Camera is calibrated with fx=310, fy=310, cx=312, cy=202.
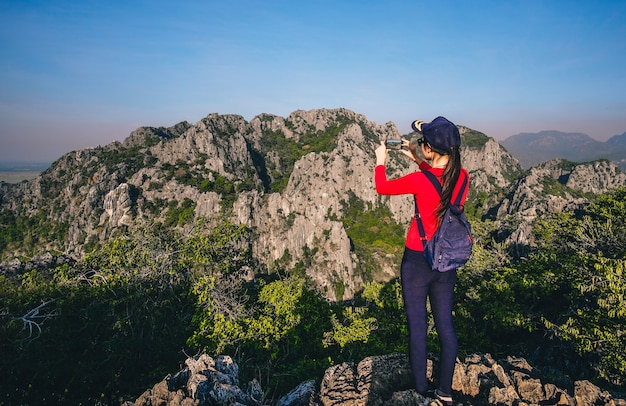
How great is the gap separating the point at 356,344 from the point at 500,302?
6971mm

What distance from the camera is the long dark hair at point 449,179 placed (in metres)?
2.79

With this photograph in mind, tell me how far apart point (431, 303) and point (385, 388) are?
158 centimetres

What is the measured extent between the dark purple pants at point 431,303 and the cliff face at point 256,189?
167 feet

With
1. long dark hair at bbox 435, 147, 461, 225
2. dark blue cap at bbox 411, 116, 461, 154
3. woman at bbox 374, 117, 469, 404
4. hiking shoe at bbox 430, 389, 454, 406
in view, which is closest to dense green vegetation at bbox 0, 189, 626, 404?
hiking shoe at bbox 430, 389, 454, 406

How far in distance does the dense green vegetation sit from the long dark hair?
15.0 feet

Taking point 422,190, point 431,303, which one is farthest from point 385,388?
point 422,190

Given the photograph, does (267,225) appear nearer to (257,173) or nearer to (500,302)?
(257,173)

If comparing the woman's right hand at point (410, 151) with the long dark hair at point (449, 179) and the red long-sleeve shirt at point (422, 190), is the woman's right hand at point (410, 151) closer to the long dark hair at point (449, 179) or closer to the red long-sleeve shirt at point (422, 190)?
the red long-sleeve shirt at point (422, 190)

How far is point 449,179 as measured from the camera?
280 centimetres

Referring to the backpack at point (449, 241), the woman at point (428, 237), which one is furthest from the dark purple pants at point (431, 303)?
the backpack at point (449, 241)

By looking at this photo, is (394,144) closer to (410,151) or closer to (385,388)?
(410,151)

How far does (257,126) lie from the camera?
151500mm

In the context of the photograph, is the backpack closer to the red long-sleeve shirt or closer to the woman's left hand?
the red long-sleeve shirt

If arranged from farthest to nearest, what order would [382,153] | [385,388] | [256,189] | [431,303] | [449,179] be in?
1. [256,189]
2. [385,388]
3. [382,153]
4. [431,303]
5. [449,179]
